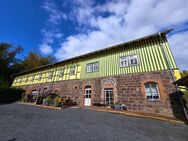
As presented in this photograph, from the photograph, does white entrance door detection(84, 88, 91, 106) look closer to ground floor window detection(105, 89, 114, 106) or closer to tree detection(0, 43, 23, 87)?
ground floor window detection(105, 89, 114, 106)

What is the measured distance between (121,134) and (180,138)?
2.14 metres

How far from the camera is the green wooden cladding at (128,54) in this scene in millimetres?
7996

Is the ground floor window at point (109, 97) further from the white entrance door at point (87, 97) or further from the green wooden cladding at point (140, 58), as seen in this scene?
the white entrance door at point (87, 97)

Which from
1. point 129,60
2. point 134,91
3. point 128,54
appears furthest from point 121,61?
A: point 134,91

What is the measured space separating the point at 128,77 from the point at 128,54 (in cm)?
221

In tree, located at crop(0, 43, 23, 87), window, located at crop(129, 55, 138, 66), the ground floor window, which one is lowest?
the ground floor window

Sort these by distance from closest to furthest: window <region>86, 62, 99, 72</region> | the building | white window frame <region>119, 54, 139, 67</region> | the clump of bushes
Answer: the building < white window frame <region>119, 54, 139, 67</region> < window <region>86, 62, 99, 72</region> < the clump of bushes

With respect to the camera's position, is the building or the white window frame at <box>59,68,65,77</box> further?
the white window frame at <box>59,68,65,77</box>

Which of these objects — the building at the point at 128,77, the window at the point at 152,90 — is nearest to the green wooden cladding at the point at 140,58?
the building at the point at 128,77

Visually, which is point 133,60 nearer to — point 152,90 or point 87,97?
point 152,90

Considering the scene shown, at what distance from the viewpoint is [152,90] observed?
7.80 meters

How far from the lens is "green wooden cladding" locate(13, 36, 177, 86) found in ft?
26.2

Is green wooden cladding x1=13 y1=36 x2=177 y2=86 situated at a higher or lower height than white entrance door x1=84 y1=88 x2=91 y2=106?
higher

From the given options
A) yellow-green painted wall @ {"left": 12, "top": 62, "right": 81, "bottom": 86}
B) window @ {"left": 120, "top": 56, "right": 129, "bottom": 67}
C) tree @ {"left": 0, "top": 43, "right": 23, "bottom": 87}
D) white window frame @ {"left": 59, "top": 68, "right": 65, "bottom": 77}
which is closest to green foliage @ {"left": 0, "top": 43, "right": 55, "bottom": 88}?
tree @ {"left": 0, "top": 43, "right": 23, "bottom": 87}
